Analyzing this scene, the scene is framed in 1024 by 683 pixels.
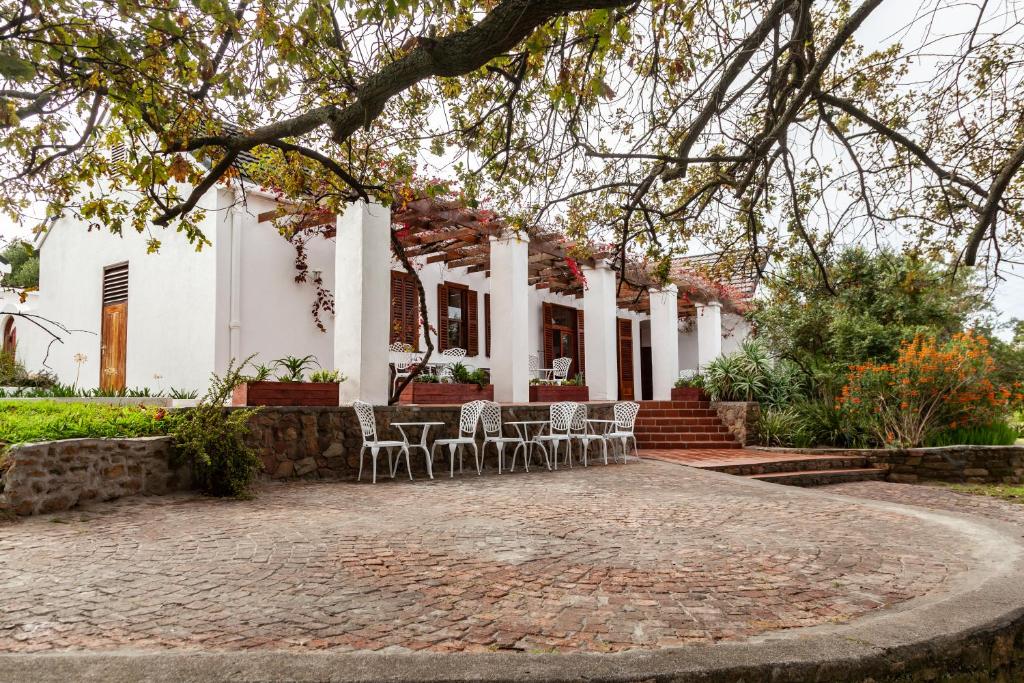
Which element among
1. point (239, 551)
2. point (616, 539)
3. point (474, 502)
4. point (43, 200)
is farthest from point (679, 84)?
point (43, 200)

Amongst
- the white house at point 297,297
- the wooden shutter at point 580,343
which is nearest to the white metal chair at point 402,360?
the white house at point 297,297

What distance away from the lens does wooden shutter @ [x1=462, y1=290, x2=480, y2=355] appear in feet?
48.0

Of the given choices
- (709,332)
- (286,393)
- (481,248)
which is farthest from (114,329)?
(709,332)

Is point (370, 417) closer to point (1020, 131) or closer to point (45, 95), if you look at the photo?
point (45, 95)

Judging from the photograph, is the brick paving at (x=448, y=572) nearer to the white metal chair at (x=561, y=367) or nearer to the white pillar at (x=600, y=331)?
the white pillar at (x=600, y=331)

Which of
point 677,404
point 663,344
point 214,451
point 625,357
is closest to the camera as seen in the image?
point 214,451

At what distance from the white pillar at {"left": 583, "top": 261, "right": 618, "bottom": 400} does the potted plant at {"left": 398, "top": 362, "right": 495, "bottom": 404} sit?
2625 mm

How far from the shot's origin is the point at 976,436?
34.7ft

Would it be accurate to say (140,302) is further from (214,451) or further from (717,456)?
(717,456)

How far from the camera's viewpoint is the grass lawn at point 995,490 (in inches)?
329

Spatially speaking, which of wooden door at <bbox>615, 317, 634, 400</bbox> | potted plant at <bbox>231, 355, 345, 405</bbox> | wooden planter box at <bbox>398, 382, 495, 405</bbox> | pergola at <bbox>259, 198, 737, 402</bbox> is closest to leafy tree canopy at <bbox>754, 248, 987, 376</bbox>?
pergola at <bbox>259, 198, 737, 402</bbox>

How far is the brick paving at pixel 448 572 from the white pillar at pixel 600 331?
7.59 meters

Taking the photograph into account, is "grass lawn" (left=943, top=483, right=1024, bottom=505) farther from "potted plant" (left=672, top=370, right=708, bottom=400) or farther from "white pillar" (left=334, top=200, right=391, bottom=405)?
"white pillar" (left=334, top=200, right=391, bottom=405)

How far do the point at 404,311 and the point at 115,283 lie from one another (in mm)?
4998
